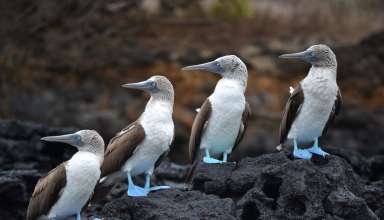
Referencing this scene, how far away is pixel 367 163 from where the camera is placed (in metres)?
11.0

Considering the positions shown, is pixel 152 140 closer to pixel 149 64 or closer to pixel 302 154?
pixel 302 154

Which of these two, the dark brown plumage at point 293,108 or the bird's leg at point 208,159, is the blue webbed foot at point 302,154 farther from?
the bird's leg at point 208,159

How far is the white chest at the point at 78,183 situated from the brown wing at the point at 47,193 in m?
0.05

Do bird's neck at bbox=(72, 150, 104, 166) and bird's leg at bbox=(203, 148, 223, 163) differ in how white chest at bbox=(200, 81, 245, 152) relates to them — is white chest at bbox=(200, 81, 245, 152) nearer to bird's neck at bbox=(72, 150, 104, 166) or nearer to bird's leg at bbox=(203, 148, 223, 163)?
bird's leg at bbox=(203, 148, 223, 163)

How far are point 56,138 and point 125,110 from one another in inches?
498

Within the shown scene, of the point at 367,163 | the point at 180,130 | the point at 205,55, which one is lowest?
the point at 180,130

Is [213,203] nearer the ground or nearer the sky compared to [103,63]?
nearer the sky

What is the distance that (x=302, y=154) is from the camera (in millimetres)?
9414

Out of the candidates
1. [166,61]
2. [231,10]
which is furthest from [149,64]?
[231,10]

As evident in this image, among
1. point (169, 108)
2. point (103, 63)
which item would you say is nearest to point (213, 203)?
point (169, 108)

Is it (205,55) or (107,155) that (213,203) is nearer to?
(107,155)

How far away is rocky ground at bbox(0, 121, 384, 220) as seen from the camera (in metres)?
8.52

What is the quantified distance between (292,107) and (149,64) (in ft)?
41.4

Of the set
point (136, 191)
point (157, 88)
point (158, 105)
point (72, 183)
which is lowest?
point (136, 191)
